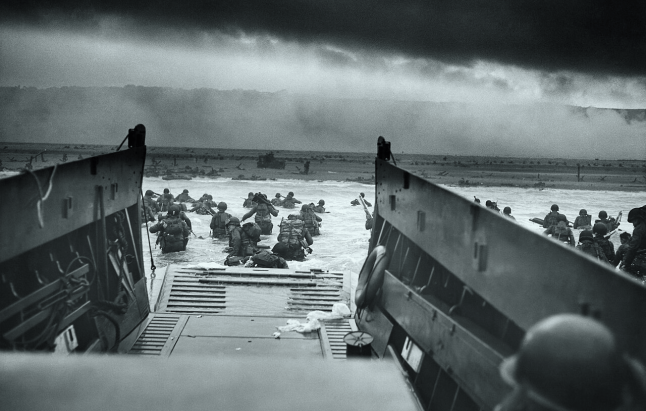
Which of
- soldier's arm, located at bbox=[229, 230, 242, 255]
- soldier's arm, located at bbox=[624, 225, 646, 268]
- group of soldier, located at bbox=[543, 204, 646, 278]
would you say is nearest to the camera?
group of soldier, located at bbox=[543, 204, 646, 278]

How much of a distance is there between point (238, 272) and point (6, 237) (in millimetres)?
4660

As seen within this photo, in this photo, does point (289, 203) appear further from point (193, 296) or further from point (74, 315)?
point (74, 315)

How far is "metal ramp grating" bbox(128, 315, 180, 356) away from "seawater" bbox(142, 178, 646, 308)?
1245mm

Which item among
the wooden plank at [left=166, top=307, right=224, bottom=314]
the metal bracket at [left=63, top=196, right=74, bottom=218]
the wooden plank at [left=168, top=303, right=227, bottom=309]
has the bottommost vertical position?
the wooden plank at [left=166, top=307, right=224, bottom=314]

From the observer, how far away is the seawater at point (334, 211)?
11.9 m

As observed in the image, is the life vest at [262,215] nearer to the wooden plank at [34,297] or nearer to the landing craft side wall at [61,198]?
the landing craft side wall at [61,198]

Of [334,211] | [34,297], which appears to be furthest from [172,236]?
[334,211]

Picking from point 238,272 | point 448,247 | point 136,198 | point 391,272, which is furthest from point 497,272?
point 238,272

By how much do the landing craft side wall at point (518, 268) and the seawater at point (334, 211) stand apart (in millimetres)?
254

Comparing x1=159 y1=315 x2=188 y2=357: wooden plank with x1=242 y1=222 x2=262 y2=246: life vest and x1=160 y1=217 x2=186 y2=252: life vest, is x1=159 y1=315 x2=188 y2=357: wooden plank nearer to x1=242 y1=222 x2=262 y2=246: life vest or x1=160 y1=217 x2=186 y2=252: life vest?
x1=242 y1=222 x2=262 y2=246: life vest

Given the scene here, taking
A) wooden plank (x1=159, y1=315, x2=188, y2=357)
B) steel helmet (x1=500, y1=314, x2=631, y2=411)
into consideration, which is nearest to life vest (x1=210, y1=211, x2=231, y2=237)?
wooden plank (x1=159, y1=315, x2=188, y2=357)

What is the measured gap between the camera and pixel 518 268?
9.02ft

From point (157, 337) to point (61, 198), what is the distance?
2045mm

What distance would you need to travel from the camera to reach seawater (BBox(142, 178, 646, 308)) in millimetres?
11945
